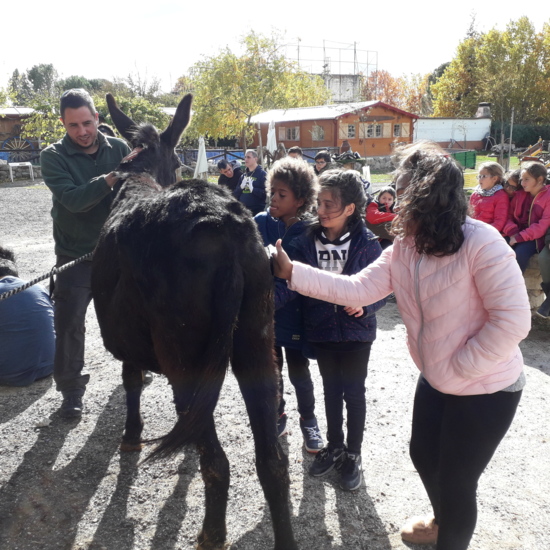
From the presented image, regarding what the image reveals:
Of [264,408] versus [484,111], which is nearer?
[264,408]

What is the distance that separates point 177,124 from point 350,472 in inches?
→ 113

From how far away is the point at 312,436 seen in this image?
3.21 metres

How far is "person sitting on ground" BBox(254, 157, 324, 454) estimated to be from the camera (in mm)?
3090

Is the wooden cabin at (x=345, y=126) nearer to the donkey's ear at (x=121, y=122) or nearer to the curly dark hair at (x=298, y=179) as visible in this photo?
the donkey's ear at (x=121, y=122)

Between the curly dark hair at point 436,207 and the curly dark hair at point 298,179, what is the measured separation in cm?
123

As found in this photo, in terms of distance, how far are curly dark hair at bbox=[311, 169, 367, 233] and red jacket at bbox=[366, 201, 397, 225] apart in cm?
376

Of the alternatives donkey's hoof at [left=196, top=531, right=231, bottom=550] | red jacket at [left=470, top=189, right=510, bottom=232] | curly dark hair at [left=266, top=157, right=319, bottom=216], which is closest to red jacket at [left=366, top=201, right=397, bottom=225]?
red jacket at [left=470, top=189, right=510, bottom=232]

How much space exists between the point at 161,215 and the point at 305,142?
3237 cm

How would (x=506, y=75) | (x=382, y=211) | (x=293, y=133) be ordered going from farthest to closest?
1. (x=506, y=75)
2. (x=293, y=133)
3. (x=382, y=211)

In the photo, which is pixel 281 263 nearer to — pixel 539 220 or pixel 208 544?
pixel 208 544

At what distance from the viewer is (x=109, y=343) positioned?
8.80 feet

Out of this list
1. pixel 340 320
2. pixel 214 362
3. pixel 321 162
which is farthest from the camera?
pixel 321 162

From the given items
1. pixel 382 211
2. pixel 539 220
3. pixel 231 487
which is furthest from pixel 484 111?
pixel 231 487

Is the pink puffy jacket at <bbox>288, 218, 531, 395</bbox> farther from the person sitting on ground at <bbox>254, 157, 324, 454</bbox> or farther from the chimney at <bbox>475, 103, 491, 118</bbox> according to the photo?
the chimney at <bbox>475, 103, 491, 118</bbox>
